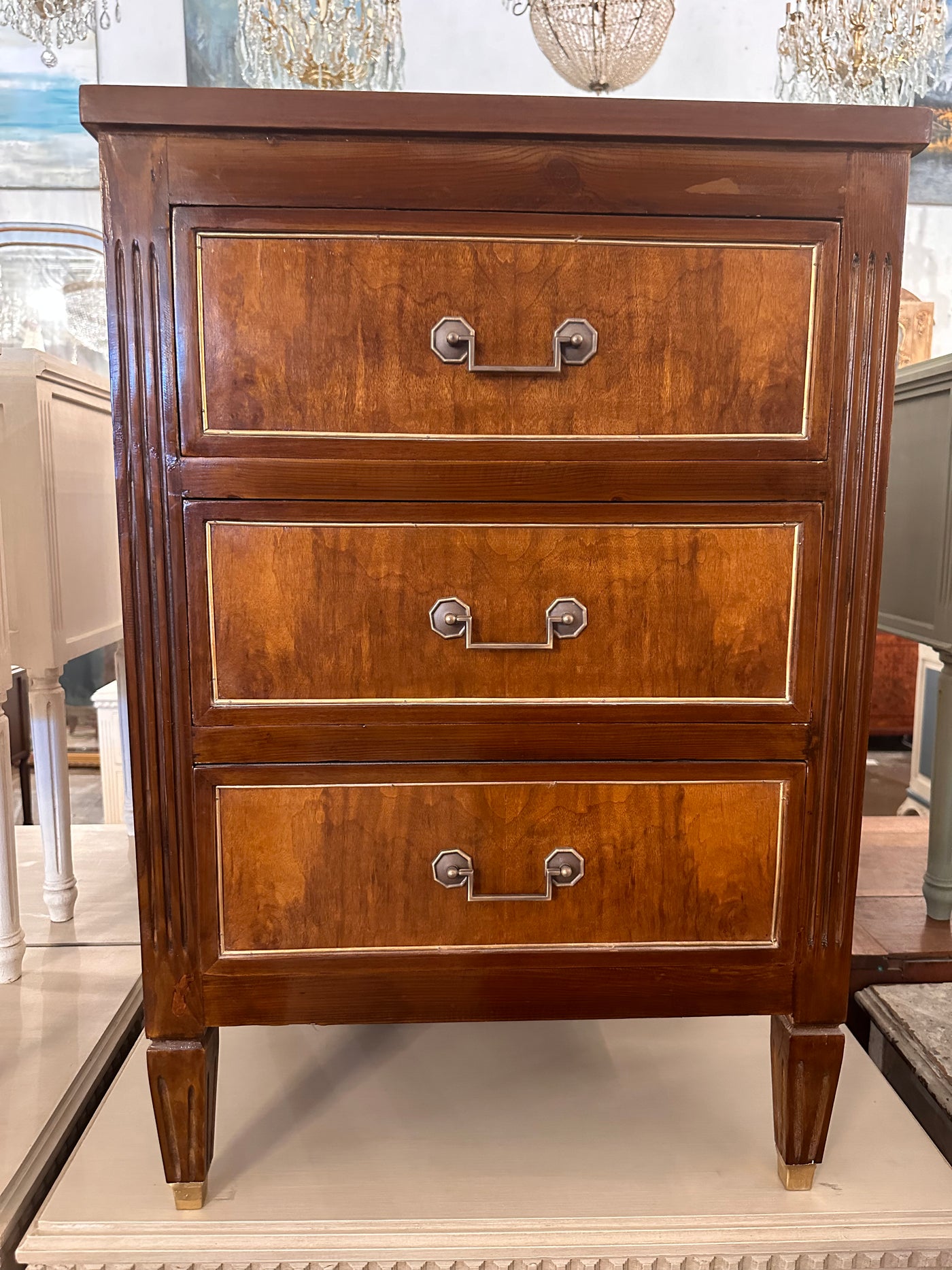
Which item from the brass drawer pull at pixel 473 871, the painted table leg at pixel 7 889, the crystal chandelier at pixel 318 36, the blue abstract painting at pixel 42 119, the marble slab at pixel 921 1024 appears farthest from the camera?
the blue abstract painting at pixel 42 119

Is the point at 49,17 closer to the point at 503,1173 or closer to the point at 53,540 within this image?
the point at 53,540

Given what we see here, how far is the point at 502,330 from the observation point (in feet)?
2.32

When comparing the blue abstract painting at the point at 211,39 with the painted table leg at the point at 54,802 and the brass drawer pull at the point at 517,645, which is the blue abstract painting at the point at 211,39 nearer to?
the painted table leg at the point at 54,802

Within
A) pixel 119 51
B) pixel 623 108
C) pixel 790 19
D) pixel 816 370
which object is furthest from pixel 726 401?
pixel 119 51

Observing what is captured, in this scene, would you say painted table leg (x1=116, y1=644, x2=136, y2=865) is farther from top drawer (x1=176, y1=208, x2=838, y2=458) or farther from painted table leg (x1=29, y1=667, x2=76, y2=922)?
top drawer (x1=176, y1=208, x2=838, y2=458)

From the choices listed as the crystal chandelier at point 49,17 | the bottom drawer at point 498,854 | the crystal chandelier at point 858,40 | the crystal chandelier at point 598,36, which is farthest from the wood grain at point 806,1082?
the crystal chandelier at point 49,17

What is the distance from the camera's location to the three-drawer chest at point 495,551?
687 millimetres

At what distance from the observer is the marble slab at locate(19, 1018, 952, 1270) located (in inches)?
31.0

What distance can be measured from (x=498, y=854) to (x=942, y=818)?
89 cm

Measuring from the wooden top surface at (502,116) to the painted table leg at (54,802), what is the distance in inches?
35.9

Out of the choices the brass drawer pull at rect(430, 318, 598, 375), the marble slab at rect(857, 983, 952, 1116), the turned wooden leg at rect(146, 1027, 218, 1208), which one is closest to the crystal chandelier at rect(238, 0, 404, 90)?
the brass drawer pull at rect(430, 318, 598, 375)

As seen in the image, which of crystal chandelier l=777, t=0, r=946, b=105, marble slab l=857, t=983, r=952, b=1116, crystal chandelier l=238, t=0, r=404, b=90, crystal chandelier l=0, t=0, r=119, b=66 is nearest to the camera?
marble slab l=857, t=983, r=952, b=1116

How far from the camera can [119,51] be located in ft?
9.21

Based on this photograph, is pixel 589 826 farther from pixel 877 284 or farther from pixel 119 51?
pixel 119 51
